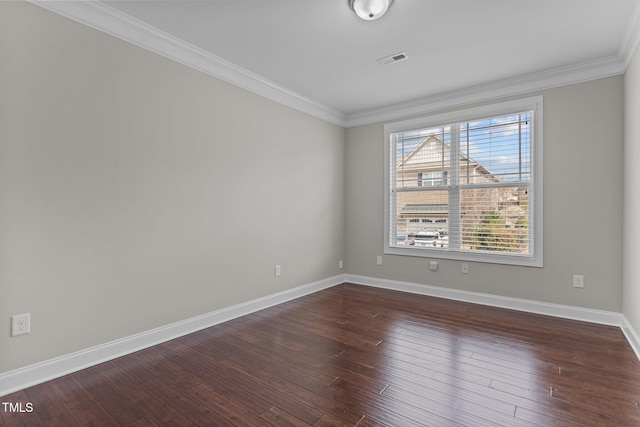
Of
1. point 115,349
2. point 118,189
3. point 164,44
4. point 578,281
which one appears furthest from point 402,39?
point 115,349

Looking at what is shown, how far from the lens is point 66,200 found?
217 centimetres

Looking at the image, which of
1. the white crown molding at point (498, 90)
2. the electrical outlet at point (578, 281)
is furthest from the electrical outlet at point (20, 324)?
the electrical outlet at point (578, 281)

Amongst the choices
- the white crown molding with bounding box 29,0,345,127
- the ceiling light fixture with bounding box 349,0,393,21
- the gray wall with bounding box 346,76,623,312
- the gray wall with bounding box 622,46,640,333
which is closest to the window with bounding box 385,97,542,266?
the gray wall with bounding box 346,76,623,312

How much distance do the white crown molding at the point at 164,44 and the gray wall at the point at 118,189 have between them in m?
0.07

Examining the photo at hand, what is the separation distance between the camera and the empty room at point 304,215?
6.40ft

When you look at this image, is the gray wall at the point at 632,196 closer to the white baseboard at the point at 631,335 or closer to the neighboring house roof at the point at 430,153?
the white baseboard at the point at 631,335

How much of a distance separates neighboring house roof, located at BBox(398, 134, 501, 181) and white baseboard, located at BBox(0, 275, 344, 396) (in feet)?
8.41

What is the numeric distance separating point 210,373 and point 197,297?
3.12ft

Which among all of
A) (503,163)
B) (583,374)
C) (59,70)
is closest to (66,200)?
(59,70)

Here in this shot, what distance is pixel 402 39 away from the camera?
2.71 m

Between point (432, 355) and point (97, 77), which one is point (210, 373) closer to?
point (432, 355)

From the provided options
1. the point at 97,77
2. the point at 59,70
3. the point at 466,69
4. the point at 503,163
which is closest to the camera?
the point at 59,70

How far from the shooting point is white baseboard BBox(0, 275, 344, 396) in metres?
1.97

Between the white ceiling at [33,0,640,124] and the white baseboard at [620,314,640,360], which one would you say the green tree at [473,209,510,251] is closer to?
the white baseboard at [620,314,640,360]
